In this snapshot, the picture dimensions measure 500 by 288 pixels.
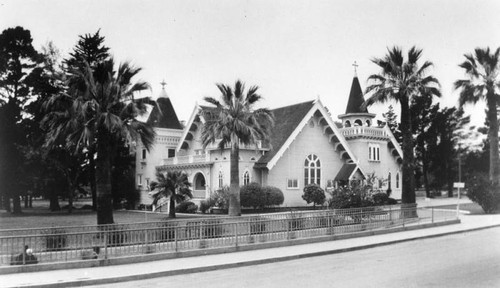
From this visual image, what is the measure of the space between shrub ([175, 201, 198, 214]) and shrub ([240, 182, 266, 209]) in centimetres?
596

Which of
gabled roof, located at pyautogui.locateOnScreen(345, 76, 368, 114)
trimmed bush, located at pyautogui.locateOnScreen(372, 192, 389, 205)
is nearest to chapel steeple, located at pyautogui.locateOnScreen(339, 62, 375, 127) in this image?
gabled roof, located at pyautogui.locateOnScreen(345, 76, 368, 114)

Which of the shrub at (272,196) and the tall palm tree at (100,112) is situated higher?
the tall palm tree at (100,112)

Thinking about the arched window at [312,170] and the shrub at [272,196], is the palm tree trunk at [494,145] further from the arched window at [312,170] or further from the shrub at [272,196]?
the shrub at [272,196]

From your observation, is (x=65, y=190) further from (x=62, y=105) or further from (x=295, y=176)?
(x=62, y=105)

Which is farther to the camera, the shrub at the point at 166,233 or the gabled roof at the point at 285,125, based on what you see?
the gabled roof at the point at 285,125

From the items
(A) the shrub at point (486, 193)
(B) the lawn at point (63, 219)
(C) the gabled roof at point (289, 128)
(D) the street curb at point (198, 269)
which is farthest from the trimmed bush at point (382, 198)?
(D) the street curb at point (198, 269)

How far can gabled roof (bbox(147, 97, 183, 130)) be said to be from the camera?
53.7 m

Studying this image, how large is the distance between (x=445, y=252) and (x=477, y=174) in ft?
71.2

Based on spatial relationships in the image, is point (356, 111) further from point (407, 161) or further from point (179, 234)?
point (179, 234)

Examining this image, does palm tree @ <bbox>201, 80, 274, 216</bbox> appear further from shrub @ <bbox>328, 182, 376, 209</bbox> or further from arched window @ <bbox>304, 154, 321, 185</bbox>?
arched window @ <bbox>304, 154, 321, 185</bbox>

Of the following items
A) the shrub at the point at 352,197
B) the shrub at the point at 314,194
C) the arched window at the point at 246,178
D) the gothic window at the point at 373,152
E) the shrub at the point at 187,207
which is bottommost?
the shrub at the point at 187,207

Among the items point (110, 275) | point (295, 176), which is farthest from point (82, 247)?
point (295, 176)

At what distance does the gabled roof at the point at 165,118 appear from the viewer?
→ 176ft

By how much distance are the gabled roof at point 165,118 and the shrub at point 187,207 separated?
13.2 meters
